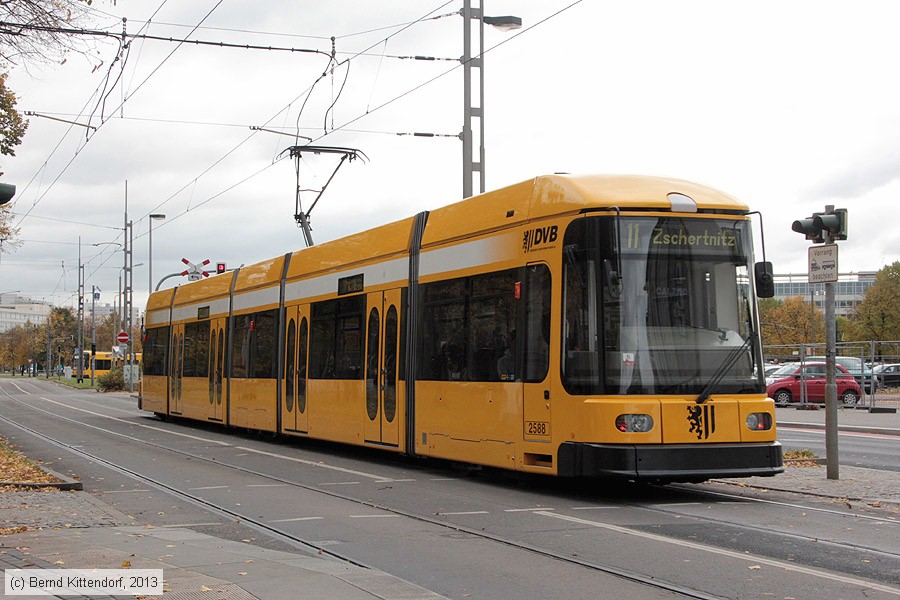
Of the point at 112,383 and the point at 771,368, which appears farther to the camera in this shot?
the point at 112,383

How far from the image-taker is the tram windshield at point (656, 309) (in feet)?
37.0

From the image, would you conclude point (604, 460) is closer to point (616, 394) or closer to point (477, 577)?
point (616, 394)

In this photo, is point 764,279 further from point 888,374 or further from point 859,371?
point 888,374

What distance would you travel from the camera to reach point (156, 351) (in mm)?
30766

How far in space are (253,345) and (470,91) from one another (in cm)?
679

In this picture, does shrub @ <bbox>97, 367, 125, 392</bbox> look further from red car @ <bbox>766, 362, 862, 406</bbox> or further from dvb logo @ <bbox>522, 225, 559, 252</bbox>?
dvb logo @ <bbox>522, 225, 559, 252</bbox>

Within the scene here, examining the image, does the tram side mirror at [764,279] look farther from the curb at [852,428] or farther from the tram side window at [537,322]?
the curb at [852,428]

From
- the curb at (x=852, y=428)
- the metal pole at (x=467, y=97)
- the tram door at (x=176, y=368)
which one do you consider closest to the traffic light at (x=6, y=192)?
the metal pole at (x=467, y=97)

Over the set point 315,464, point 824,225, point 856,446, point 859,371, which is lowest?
point 856,446

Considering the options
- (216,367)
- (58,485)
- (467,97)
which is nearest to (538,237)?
(58,485)

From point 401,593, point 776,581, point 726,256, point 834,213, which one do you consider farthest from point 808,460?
point 401,593

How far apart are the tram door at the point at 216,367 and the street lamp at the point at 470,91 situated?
700cm

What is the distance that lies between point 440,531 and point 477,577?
218 cm

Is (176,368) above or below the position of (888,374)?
above
